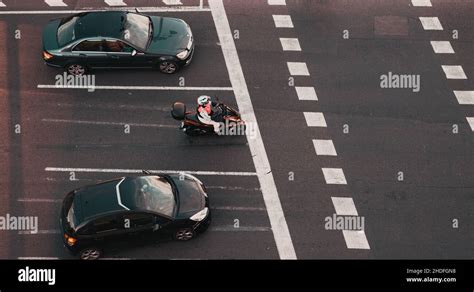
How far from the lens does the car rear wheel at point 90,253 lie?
17875 millimetres

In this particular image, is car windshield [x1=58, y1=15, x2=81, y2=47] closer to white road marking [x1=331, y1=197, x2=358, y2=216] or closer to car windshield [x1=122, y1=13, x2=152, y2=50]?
car windshield [x1=122, y1=13, x2=152, y2=50]

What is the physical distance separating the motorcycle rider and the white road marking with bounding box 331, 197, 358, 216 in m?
4.58

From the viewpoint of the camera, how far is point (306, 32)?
24.4m

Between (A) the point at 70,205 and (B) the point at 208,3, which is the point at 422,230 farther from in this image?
(B) the point at 208,3

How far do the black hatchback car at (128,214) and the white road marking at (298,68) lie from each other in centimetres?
669

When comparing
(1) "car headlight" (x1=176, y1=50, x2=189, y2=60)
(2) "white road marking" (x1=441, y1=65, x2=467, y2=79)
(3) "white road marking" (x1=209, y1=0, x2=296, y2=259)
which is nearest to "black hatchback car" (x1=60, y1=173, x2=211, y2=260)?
(3) "white road marking" (x1=209, y1=0, x2=296, y2=259)

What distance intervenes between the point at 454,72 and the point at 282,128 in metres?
6.88

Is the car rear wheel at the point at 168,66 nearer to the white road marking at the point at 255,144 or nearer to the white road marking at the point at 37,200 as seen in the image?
the white road marking at the point at 255,144

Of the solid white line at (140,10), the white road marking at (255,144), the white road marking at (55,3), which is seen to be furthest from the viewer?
the white road marking at (55,3)

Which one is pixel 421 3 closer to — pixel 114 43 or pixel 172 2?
pixel 172 2

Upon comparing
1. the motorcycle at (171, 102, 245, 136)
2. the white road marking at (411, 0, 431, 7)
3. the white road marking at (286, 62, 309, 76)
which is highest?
the white road marking at (411, 0, 431, 7)

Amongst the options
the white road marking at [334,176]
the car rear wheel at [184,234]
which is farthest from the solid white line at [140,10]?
the car rear wheel at [184,234]

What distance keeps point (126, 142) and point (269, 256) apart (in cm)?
630

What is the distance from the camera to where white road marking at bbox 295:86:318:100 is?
73.3 feet
